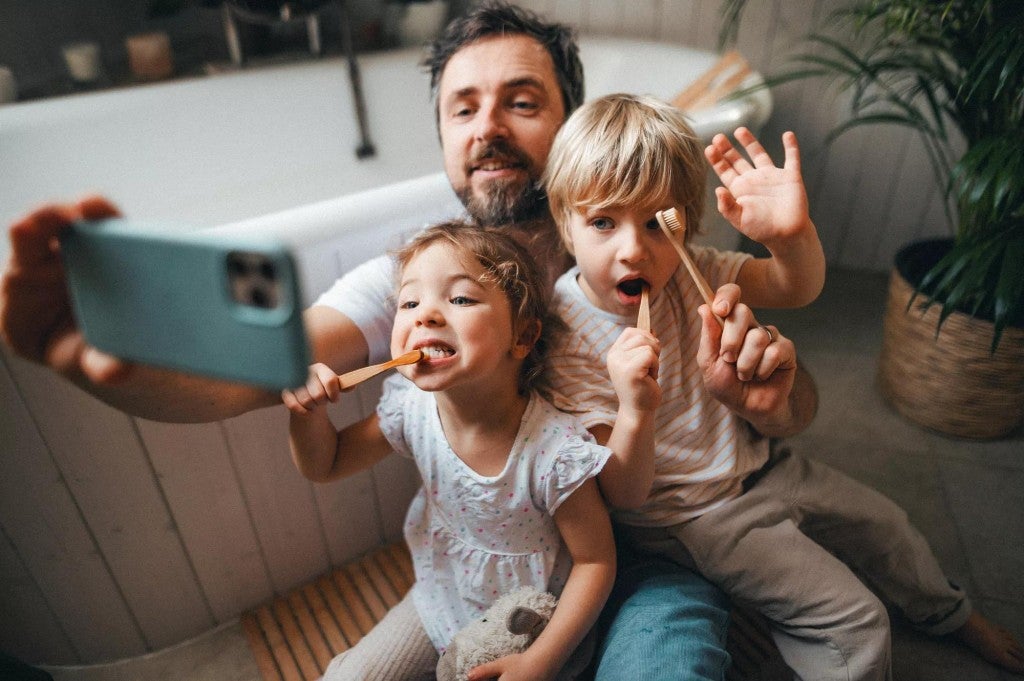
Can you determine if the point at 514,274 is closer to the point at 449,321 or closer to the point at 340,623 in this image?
the point at 449,321

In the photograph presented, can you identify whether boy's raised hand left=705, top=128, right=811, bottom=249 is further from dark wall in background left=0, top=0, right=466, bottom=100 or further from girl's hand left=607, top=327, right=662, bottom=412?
dark wall in background left=0, top=0, right=466, bottom=100

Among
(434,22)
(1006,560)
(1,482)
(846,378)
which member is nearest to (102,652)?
(1,482)

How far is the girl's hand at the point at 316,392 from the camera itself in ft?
2.17

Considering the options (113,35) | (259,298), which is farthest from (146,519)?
(113,35)

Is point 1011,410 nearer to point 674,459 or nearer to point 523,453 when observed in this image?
point 674,459

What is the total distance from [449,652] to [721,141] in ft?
2.21

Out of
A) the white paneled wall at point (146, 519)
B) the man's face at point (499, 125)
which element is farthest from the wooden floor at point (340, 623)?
the man's face at point (499, 125)

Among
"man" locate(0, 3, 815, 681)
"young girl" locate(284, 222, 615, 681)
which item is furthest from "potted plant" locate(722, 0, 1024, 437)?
"young girl" locate(284, 222, 615, 681)

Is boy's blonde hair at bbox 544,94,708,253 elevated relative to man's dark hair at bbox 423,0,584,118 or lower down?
lower down

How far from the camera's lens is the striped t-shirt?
81 cm

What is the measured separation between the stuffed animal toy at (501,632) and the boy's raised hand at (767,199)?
1.58 feet

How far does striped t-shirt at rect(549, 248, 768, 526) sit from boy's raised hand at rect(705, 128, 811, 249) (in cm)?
14

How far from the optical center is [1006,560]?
3.92 feet

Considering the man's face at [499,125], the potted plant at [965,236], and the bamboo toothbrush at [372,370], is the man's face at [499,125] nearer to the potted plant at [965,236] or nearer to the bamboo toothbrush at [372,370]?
the bamboo toothbrush at [372,370]
